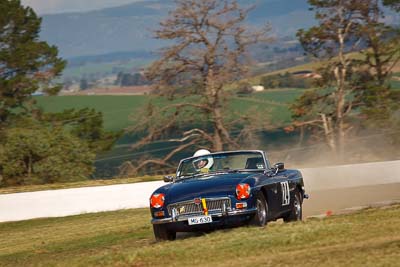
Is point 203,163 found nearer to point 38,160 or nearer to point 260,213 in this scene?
point 260,213

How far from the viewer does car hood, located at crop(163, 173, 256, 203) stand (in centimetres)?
1451

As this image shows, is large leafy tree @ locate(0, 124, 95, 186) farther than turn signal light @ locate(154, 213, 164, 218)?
Yes

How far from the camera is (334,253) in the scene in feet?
36.9

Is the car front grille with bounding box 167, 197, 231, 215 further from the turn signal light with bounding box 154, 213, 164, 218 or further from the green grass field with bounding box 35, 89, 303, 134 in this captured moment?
the green grass field with bounding box 35, 89, 303, 134

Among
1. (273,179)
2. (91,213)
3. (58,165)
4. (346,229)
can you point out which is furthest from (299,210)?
(58,165)

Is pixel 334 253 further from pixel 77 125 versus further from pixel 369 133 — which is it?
pixel 77 125

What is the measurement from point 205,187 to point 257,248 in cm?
246

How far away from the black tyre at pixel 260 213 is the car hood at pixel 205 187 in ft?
1.15

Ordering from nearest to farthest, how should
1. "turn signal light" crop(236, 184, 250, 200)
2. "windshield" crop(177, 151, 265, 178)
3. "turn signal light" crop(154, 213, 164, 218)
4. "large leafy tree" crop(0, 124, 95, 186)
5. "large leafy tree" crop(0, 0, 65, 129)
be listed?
"turn signal light" crop(236, 184, 250, 200)
"turn signal light" crop(154, 213, 164, 218)
"windshield" crop(177, 151, 265, 178)
"large leafy tree" crop(0, 124, 95, 186)
"large leafy tree" crop(0, 0, 65, 129)

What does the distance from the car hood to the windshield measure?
663mm

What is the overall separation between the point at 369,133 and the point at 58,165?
16621mm

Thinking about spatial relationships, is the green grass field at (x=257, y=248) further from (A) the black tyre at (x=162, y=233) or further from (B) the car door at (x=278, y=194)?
(B) the car door at (x=278, y=194)

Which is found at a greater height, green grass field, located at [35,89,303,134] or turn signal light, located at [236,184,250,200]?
green grass field, located at [35,89,303,134]

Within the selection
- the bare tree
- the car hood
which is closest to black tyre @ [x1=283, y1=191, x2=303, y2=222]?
the car hood
